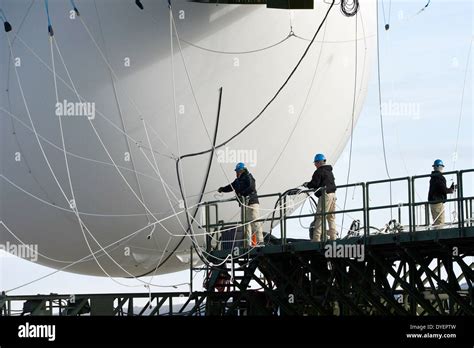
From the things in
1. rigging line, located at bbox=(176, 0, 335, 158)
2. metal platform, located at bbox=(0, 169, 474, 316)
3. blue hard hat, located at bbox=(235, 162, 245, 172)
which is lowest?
metal platform, located at bbox=(0, 169, 474, 316)

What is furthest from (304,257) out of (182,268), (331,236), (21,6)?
(21,6)

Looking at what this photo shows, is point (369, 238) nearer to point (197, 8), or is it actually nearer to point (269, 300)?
point (269, 300)

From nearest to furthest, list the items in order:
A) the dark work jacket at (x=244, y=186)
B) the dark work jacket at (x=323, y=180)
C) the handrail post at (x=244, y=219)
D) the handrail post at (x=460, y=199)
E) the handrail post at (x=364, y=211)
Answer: the handrail post at (x=460, y=199), the handrail post at (x=364, y=211), the dark work jacket at (x=323, y=180), the dark work jacket at (x=244, y=186), the handrail post at (x=244, y=219)

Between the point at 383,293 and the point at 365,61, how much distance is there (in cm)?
590

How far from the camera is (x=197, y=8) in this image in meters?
23.1

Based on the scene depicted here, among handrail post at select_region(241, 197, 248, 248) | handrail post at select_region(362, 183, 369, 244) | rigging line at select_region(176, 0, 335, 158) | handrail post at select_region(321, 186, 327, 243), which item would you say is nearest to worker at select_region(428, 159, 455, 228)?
handrail post at select_region(362, 183, 369, 244)

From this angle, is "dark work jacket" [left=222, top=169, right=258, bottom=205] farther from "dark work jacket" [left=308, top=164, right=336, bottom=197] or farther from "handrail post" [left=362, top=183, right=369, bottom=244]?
"handrail post" [left=362, top=183, right=369, bottom=244]

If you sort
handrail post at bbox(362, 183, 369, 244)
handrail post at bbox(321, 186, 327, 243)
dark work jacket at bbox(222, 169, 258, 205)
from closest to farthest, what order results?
1. handrail post at bbox(362, 183, 369, 244)
2. handrail post at bbox(321, 186, 327, 243)
3. dark work jacket at bbox(222, 169, 258, 205)

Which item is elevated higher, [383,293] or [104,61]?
[104,61]

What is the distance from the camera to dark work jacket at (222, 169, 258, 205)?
22.8 m

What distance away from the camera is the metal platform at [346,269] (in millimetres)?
21031

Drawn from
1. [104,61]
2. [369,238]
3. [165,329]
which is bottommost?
[165,329]

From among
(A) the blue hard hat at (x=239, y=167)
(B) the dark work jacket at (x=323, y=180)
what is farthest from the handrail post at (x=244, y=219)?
(B) the dark work jacket at (x=323, y=180)

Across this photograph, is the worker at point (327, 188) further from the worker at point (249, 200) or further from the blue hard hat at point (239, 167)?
the blue hard hat at point (239, 167)
